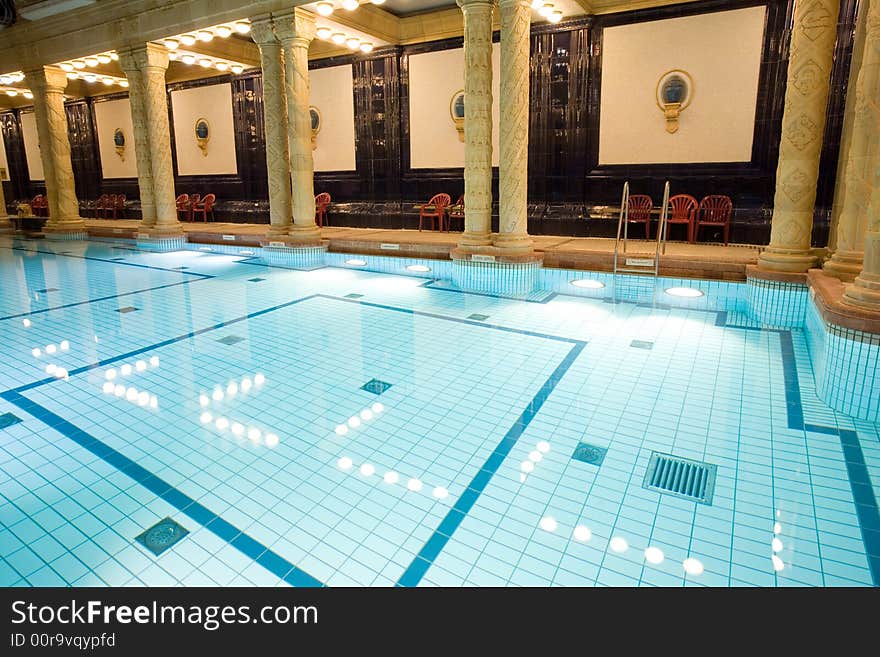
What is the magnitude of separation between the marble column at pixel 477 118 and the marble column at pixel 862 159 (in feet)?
12.2

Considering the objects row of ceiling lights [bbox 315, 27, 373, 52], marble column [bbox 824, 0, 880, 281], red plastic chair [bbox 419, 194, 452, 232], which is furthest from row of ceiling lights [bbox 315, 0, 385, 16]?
marble column [bbox 824, 0, 880, 281]

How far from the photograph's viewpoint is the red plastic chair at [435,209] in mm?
10055

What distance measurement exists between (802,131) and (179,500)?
584cm

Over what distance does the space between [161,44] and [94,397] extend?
29.2 ft

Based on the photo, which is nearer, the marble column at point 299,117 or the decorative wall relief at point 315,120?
the marble column at point 299,117

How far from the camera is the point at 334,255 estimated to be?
9.16m

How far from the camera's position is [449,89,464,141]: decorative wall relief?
9.89m

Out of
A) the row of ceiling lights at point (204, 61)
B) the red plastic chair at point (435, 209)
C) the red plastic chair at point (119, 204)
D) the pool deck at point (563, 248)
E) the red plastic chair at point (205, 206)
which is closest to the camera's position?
the pool deck at point (563, 248)

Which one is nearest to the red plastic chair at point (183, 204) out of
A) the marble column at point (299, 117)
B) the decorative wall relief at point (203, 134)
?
the decorative wall relief at point (203, 134)

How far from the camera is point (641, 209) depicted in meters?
8.24

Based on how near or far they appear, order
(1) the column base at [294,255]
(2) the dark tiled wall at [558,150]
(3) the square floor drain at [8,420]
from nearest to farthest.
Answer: (3) the square floor drain at [8,420]
(2) the dark tiled wall at [558,150]
(1) the column base at [294,255]

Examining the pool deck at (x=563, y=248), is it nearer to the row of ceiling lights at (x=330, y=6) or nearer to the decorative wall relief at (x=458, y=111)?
the decorative wall relief at (x=458, y=111)

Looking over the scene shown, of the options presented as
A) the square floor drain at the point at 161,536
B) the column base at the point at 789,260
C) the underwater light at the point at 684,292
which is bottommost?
the square floor drain at the point at 161,536

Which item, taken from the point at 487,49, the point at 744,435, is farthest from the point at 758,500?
the point at 487,49
